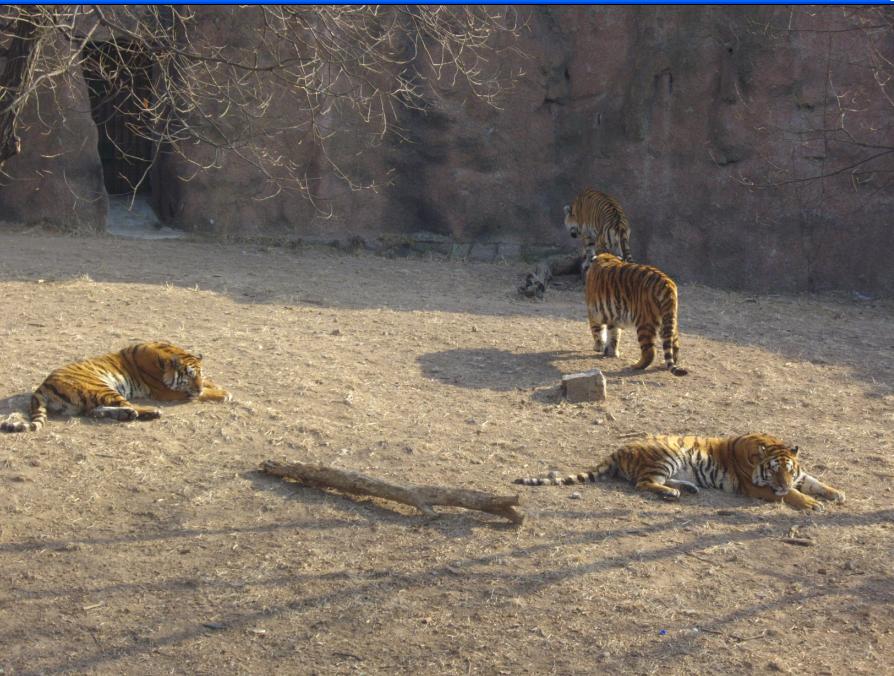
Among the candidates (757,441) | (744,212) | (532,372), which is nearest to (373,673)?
(757,441)

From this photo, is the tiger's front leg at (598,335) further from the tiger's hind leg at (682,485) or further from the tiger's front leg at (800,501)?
the tiger's front leg at (800,501)

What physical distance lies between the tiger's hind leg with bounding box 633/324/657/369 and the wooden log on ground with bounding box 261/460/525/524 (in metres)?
3.50

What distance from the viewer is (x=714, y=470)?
6.56 meters

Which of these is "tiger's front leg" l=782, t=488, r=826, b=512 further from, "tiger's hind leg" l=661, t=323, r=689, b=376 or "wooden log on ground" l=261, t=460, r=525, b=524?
"tiger's hind leg" l=661, t=323, r=689, b=376

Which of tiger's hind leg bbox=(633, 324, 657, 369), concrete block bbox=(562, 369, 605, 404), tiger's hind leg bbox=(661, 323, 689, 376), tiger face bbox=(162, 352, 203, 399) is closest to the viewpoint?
tiger face bbox=(162, 352, 203, 399)

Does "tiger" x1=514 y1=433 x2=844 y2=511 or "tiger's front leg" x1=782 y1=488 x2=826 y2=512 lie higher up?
"tiger" x1=514 y1=433 x2=844 y2=511

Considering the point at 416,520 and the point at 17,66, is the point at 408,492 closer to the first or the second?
the point at 416,520

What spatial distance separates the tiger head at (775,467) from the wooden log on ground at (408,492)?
1.52 m

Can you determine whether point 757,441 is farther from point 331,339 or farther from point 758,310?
point 758,310

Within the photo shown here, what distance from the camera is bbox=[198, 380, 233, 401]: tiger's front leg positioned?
7.39 metres

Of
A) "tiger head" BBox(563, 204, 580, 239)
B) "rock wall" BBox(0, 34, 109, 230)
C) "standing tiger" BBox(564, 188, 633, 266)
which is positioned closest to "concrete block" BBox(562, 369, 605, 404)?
"standing tiger" BBox(564, 188, 633, 266)

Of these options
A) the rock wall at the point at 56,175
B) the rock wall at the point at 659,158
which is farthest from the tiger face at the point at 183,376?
the rock wall at the point at 659,158

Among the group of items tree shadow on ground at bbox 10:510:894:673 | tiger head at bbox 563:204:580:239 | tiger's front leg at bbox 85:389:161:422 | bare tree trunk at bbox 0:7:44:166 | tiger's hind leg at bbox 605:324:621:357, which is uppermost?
bare tree trunk at bbox 0:7:44:166

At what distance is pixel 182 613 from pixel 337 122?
1012 cm
